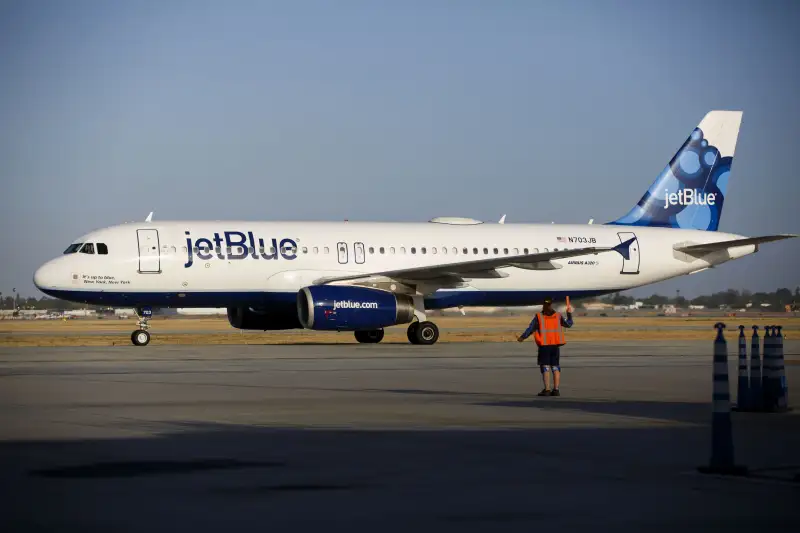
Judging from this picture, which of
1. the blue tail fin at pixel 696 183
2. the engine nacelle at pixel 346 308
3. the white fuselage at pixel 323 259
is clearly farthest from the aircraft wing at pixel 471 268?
the blue tail fin at pixel 696 183

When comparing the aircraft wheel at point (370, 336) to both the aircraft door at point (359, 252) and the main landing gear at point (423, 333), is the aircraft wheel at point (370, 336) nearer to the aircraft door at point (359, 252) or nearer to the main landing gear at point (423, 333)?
the main landing gear at point (423, 333)

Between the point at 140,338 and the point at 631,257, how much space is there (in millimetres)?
16138

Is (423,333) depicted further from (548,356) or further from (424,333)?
(548,356)

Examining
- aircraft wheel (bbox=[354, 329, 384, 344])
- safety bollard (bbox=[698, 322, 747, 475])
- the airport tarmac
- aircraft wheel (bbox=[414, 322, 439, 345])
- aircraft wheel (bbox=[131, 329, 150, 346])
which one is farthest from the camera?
aircraft wheel (bbox=[354, 329, 384, 344])

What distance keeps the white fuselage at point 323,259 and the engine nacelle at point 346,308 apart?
2453 mm

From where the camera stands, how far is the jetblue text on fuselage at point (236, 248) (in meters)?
33.9

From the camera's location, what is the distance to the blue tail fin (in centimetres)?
4228

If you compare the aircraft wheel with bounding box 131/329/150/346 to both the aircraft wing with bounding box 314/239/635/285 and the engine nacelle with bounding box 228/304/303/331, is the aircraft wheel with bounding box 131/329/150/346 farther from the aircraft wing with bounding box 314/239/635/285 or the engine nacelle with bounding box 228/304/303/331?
the aircraft wing with bounding box 314/239/635/285

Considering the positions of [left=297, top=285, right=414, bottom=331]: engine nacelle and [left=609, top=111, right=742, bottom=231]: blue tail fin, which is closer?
[left=297, top=285, right=414, bottom=331]: engine nacelle

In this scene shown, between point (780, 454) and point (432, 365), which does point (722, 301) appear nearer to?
point (432, 365)

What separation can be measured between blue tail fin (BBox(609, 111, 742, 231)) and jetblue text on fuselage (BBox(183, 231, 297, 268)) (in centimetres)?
1317

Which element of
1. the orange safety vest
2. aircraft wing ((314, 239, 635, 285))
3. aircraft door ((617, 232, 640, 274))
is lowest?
the orange safety vest

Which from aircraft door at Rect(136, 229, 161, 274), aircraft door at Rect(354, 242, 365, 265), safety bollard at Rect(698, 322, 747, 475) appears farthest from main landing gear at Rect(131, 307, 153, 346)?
safety bollard at Rect(698, 322, 747, 475)

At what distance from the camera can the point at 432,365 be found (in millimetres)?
24922
